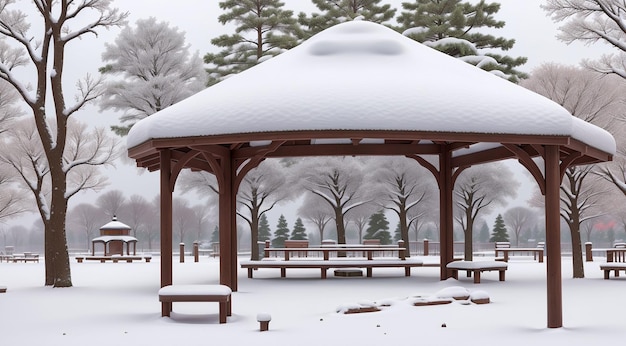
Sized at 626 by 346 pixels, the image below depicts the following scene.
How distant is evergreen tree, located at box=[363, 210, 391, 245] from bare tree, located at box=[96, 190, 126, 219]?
4368cm

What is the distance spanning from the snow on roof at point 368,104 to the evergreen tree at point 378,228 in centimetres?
3966

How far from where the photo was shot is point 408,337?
10.2 metres

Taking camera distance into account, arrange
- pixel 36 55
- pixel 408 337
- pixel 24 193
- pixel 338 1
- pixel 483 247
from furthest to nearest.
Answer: pixel 483 247, pixel 24 193, pixel 338 1, pixel 36 55, pixel 408 337

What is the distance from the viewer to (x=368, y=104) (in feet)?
37.5

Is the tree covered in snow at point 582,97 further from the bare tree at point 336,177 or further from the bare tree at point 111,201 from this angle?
the bare tree at point 111,201

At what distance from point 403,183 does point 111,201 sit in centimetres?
5760

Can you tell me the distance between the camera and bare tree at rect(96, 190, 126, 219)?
88.0 m

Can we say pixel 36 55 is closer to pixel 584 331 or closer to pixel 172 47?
pixel 172 47

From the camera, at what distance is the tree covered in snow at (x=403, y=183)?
3750cm

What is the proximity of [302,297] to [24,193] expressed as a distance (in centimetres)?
3678

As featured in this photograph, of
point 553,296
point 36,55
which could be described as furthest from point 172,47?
point 553,296

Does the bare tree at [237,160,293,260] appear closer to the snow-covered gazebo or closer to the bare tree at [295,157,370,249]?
the bare tree at [295,157,370,249]

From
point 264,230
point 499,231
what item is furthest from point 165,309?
point 264,230

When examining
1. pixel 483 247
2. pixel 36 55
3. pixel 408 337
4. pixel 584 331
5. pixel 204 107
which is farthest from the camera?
pixel 483 247
